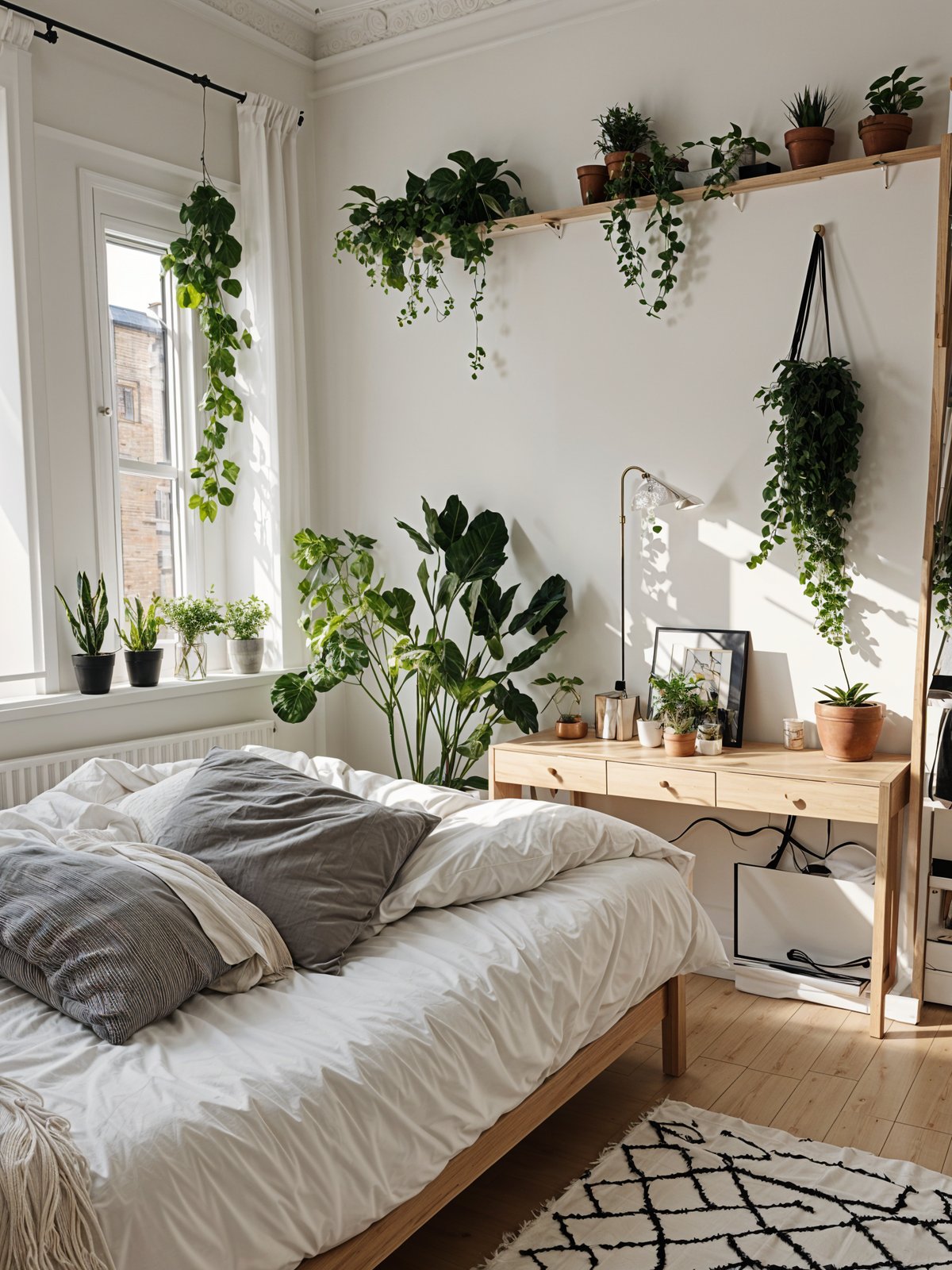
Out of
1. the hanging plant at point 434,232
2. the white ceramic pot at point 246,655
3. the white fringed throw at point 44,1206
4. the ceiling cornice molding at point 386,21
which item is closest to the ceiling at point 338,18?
the ceiling cornice molding at point 386,21

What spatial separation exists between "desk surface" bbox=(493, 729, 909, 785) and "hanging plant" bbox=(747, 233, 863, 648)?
383 millimetres

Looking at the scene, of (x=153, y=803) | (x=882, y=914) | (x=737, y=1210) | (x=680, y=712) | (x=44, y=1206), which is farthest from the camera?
(x=680, y=712)

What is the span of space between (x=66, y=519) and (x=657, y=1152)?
258 centimetres

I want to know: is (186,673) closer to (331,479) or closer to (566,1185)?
(331,479)

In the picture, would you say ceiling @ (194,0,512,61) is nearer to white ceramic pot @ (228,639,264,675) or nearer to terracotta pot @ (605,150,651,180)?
terracotta pot @ (605,150,651,180)

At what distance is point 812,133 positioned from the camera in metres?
3.25

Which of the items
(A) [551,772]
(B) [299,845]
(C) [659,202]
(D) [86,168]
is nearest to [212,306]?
(D) [86,168]

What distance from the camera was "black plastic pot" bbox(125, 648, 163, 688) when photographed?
3678 millimetres

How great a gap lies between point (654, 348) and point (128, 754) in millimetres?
2169

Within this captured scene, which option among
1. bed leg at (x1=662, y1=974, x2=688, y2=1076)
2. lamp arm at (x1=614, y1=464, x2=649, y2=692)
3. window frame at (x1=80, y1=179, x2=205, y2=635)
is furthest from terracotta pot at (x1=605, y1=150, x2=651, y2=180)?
bed leg at (x1=662, y1=974, x2=688, y2=1076)

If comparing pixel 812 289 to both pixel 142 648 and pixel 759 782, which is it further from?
pixel 142 648

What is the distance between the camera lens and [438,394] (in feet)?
13.6

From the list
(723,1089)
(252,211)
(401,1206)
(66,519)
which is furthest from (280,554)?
(401,1206)

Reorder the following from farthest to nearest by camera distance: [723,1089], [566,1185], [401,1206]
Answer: [723,1089] < [566,1185] < [401,1206]
